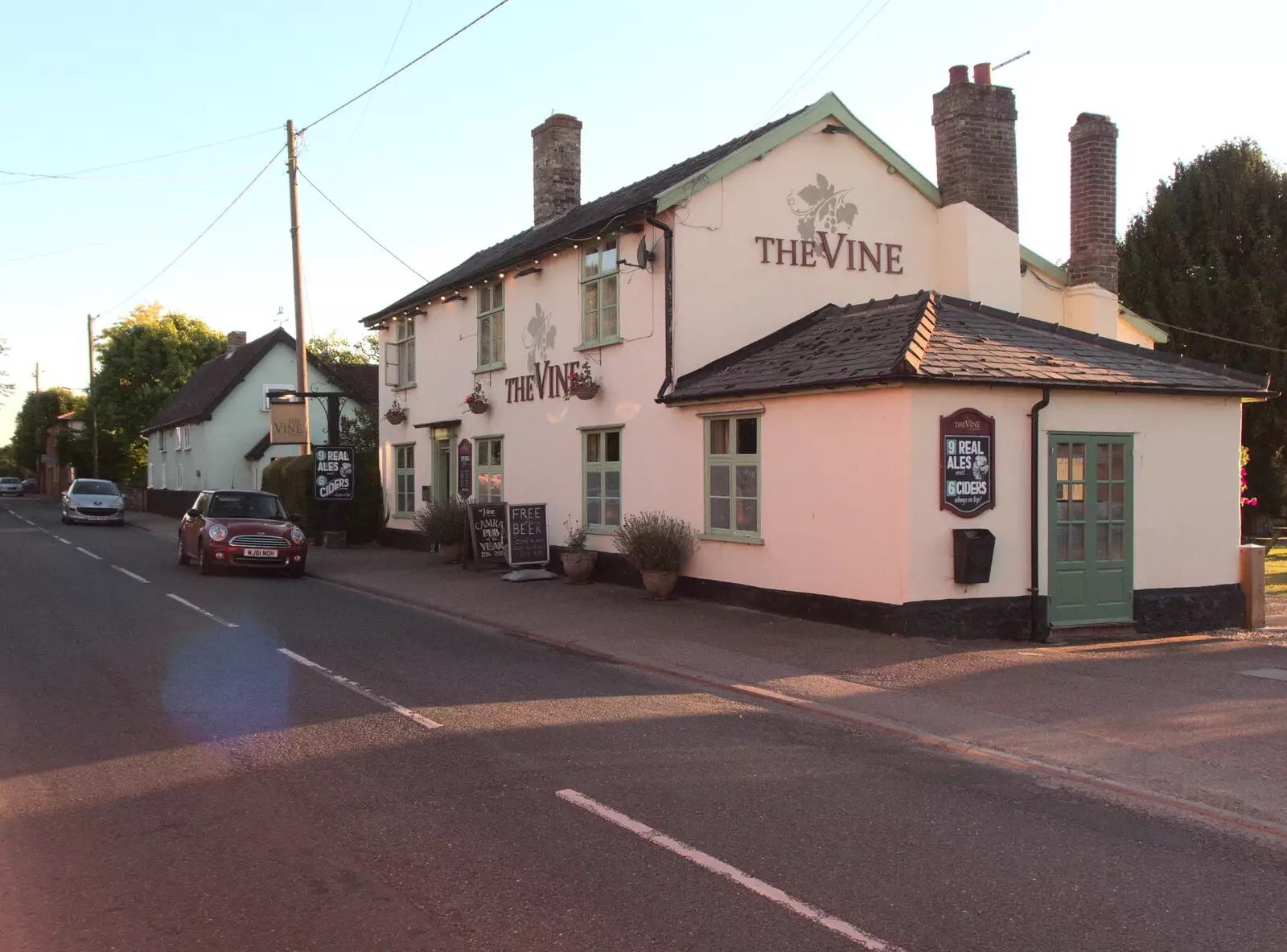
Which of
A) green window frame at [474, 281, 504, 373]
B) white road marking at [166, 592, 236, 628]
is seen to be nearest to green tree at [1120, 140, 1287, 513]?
green window frame at [474, 281, 504, 373]

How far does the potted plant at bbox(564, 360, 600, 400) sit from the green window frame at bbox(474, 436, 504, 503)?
3.65 metres

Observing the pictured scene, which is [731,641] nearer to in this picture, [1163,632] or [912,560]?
[912,560]

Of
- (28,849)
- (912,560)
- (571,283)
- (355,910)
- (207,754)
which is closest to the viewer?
(355,910)

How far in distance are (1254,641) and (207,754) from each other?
1115 centimetres

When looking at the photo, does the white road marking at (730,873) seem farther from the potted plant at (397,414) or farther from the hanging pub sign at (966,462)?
the potted plant at (397,414)

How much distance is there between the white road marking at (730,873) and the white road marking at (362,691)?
2089 mm

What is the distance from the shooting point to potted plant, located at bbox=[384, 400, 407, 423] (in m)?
25.0

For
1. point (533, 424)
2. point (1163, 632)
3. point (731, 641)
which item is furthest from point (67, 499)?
point (1163, 632)

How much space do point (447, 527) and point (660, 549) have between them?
6985 millimetres

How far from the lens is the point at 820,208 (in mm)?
16297

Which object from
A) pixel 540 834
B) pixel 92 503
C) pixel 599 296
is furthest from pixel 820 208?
pixel 92 503

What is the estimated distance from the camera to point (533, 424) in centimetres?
1945

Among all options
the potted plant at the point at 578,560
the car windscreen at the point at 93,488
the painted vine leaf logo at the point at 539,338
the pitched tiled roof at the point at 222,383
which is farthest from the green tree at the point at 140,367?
the potted plant at the point at 578,560

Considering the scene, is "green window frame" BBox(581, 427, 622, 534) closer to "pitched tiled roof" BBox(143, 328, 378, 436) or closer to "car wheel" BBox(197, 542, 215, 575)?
"car wheel" BBox(197, 542, 215, 575)
